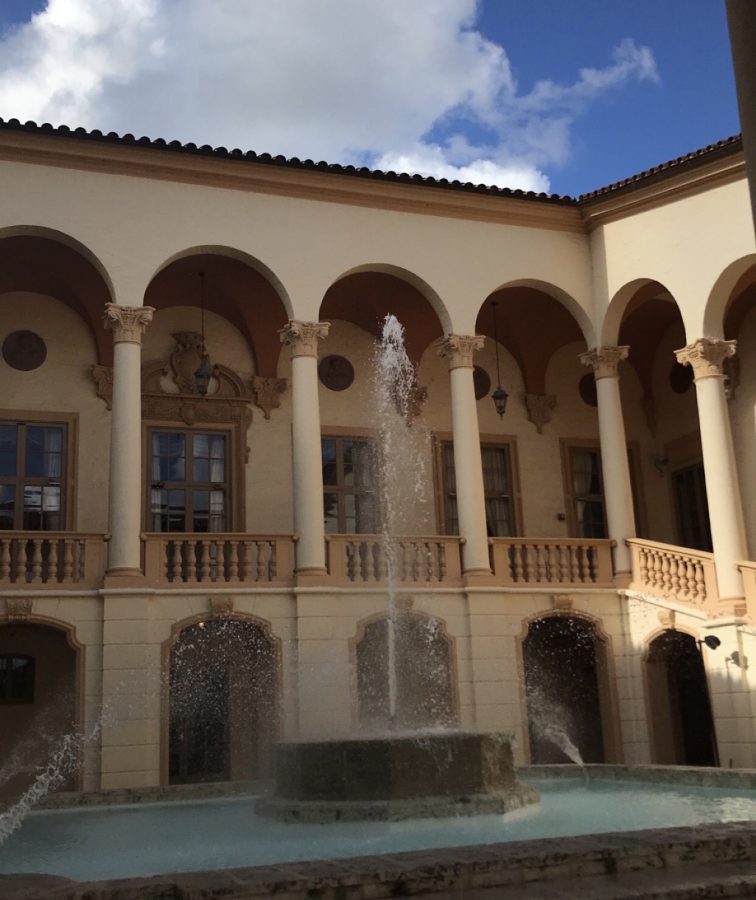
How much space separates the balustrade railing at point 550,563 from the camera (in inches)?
697

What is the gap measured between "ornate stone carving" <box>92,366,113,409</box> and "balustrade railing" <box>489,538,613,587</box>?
6.94 metres

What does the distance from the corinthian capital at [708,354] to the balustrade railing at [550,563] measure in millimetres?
3210

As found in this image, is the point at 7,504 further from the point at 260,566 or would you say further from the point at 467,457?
the point at 467,457

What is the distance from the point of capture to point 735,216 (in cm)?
1678

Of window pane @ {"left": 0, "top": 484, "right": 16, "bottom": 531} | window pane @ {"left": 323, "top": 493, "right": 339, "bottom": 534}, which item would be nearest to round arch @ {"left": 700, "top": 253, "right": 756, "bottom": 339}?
window pane @ {"left": 323, "top": 493, "right": 339, "bottom": 534}

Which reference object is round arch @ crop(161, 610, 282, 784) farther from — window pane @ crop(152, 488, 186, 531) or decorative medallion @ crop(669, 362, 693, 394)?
decorative medallion @ crop(669, 362, 693, 394)

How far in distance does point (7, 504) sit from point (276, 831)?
10851 millimetres

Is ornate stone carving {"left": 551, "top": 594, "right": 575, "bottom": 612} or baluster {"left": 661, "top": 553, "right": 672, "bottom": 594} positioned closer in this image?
baluster {"left": 661, "top": 553, "right": 672, "bottom": 594}

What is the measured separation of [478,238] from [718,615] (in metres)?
7.26

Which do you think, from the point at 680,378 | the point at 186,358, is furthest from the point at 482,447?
the point at 186,358

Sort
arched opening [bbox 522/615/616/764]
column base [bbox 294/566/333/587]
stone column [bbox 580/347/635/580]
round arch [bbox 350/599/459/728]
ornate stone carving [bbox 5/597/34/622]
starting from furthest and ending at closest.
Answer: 1. arched opening [bbox 522/615/616/764]
2. stone column [bbox 580/347/635/580]
3. round arch [bbox 350/599/459/728]
4. column base [bbox 294/566/333/587]
5. ornate stone carving [bbox 5/597/34/622]

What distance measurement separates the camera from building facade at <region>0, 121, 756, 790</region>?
15.9 m

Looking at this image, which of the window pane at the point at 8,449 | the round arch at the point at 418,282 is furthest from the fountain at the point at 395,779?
the window pane at the point at 8,449

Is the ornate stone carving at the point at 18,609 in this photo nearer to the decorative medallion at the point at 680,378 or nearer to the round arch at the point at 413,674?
the round arch at the point at 413,674
